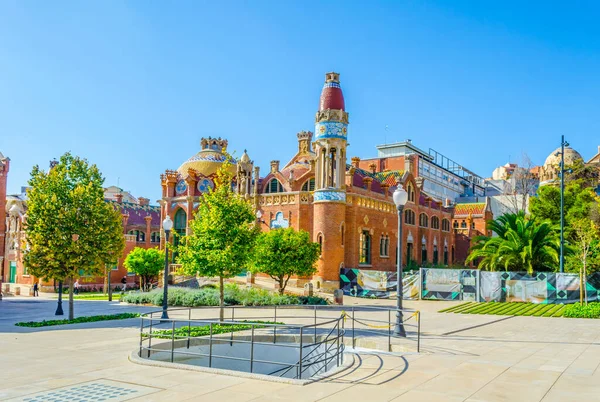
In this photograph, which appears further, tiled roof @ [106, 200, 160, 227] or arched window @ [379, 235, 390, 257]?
tiled roof @ [106, 200, 160, 227]

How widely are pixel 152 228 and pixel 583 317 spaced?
50.0 meters

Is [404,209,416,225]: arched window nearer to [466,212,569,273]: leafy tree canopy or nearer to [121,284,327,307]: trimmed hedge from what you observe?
[466,212,569,273]: leafy tree canopy

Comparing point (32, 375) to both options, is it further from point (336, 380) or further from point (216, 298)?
point (216, 298)

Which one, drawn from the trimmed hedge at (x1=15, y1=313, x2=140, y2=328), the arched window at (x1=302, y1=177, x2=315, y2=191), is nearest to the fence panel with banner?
the arched window at (x1=302, y1=177, x2=315, y2=191)

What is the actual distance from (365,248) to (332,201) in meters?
6.36

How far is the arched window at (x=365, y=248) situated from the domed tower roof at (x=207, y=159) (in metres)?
19.4

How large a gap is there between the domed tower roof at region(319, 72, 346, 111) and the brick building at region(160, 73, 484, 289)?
0.22 feet

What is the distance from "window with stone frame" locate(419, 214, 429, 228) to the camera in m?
51.1

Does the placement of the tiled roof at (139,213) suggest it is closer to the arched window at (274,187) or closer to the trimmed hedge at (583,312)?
the arched window at (274,187)

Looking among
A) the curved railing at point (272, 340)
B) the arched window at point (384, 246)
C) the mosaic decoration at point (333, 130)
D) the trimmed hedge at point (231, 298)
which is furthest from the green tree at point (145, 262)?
the curved railing at point (272, 340)

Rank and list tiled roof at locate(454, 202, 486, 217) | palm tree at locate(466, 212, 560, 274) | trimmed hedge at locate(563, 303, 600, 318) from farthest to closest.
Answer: tiled roof at locate(454, 202, 486, 217) < palm tree at locate(466, 212, 560, 274) < trimmed hedge at locate(563, 303, 600, 318)

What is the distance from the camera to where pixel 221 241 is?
19.7m

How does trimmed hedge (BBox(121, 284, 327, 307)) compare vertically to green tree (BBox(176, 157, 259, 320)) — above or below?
below

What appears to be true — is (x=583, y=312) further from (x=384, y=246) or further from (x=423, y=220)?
(x=423, y=220)
